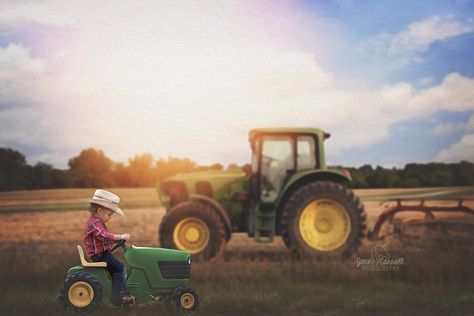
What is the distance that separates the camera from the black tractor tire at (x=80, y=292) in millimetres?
4723

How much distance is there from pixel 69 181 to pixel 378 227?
19.6 ft

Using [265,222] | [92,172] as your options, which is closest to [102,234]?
[265,222]

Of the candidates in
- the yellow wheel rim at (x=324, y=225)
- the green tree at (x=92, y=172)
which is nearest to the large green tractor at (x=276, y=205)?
the yellow wheel rim at (x=324, y=225)

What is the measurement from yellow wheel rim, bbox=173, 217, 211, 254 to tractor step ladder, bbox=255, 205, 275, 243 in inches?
26.7

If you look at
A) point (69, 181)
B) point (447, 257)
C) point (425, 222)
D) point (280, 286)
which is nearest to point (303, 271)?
point (280, 286)

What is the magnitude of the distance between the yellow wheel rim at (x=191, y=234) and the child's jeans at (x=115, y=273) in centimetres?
335

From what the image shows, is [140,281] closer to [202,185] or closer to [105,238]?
[105,238]

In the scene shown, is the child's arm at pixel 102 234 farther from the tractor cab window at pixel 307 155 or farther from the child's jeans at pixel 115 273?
the tractor cab window at pixel 307 155

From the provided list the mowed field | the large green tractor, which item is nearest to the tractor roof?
the large green tractor

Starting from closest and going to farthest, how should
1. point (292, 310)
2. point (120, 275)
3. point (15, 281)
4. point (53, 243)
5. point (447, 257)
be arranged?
point (120, 275) < point (292, 310) < point (15, 281) < point (447, 257) < point (53, 243)

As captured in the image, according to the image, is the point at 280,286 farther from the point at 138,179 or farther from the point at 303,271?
the point at 138,179

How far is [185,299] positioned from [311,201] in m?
3.71

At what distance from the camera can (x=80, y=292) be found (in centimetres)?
477

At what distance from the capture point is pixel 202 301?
6082 mm
